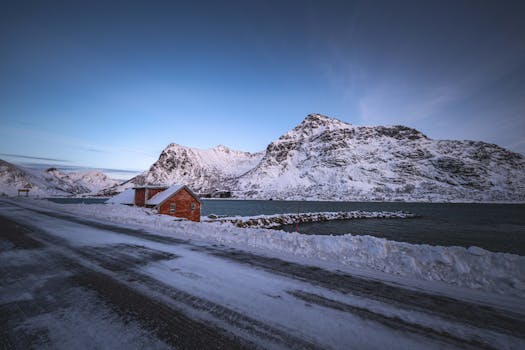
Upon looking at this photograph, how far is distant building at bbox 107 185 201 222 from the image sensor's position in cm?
3041

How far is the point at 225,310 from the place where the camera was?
3.37 metres

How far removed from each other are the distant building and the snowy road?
995 inches

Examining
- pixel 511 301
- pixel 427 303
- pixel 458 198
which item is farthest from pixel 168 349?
pixel 458 198

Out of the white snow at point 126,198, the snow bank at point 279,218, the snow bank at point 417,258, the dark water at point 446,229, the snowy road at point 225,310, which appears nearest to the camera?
the snowy road at point 225,310

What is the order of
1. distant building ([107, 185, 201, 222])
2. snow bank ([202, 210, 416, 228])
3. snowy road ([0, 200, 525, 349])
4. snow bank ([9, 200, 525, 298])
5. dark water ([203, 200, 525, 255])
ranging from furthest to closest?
snow bank ([202, 210, 416, 228])
distant building ([107, 185, 201, 222])
dark water ([203, 200, 525, 255])
snow bank ([9, 200, 525, 298])
snowy road ([0, 200, 525, 349])

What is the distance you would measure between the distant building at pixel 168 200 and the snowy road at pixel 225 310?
82.9 ft

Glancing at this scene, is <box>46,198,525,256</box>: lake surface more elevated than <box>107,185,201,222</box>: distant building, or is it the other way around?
<box>107,185,201,222</box>: distant building

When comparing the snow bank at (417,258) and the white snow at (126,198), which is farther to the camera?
the white snow at (126,198)

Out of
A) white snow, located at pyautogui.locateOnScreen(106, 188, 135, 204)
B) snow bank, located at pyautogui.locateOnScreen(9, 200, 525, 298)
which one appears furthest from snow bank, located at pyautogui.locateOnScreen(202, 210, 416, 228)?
snow bank, located at pyautogui.locateOnScreen(9, 200, 525, 298)

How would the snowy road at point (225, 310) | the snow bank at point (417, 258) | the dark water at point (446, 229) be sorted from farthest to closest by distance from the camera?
the dark water at point (446, 229), the snow bank at point (417, 258), the snowy road at point (225, 310)

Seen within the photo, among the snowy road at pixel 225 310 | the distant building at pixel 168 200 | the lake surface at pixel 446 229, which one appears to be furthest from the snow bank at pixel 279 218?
the snowy road at pixel 225 310

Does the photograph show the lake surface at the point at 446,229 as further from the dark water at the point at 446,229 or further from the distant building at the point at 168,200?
the distant building at the point at 168,200

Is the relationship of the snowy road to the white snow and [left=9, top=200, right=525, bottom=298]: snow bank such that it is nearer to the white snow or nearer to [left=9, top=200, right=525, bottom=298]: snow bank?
[left=9, top=200, right=525, bottom=298]: snow bank

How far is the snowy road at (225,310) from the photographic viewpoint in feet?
8.77
